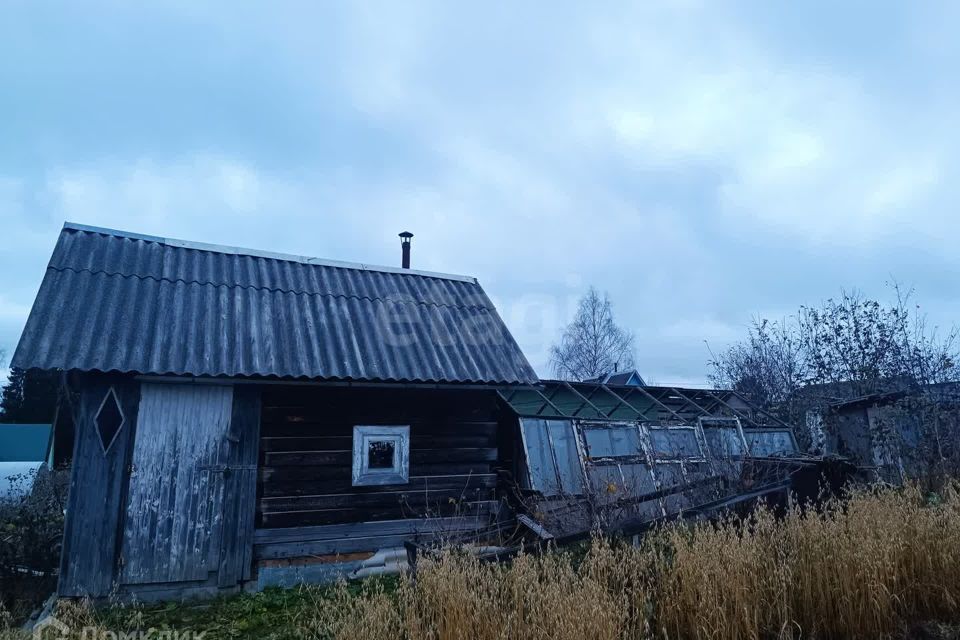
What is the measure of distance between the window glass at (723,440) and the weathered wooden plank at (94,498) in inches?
395

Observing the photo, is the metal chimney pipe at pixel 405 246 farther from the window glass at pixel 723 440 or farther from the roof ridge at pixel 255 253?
the window glass at pixel 723 440

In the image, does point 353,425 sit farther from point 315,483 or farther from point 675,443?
point 675,443

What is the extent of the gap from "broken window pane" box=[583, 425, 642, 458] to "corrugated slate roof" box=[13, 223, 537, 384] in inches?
92.6

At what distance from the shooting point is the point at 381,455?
838 centimetres

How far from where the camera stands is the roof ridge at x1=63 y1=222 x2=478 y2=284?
8805 mm

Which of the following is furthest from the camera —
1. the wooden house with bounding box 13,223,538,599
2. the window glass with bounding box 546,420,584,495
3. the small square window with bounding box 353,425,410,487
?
the window glass with bounding box 546,420,584,495

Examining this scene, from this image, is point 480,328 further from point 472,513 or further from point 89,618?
point 89,618

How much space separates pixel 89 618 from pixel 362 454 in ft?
11.8

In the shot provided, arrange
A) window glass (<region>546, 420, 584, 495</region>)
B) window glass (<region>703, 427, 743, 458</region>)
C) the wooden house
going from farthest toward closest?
window glass (<region>703, 427, 743, 458</region>), window glass (<region>546, 420, 584, 495</region>), the wooden house

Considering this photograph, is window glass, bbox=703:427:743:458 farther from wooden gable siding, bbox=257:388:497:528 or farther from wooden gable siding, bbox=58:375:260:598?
wooden gable siding, bbox=58:375:260:598

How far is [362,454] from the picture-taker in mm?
8102

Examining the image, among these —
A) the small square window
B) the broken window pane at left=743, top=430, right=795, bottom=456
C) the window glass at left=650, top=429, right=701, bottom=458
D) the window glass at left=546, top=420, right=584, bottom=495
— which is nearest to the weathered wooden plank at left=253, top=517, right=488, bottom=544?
the small square window

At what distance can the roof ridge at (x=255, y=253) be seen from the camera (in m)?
8.80

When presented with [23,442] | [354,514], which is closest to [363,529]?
[354,514]
